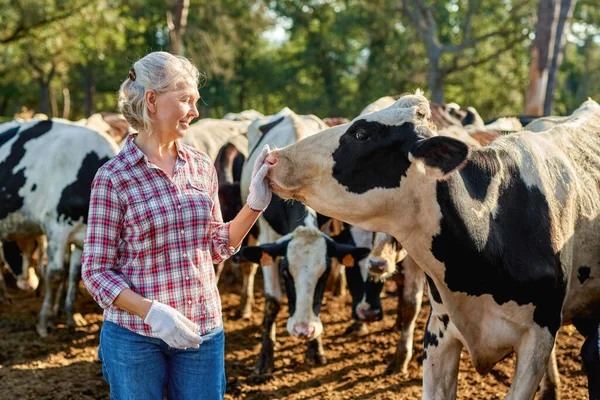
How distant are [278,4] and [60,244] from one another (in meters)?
29.0

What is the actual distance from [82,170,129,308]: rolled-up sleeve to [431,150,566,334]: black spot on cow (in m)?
1.44

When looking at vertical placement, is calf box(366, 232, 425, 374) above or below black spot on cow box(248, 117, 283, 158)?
below

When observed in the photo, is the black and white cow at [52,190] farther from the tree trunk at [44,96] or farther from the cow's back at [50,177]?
the tree trunk at [44,96]

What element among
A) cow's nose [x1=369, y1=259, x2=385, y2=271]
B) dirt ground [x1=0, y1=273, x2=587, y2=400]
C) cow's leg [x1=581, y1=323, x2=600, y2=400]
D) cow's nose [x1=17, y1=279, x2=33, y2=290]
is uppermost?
cow's nose [x1=369, y1=259, x2=385, y2=271]

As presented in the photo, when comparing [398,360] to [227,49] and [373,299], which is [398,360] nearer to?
[373,299]

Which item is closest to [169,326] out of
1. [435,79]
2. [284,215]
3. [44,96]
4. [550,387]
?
[550,387]

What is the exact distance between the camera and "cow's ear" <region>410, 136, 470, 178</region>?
8.68ft

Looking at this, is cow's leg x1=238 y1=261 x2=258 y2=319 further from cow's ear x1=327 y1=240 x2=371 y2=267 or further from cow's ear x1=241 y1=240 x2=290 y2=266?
cow's ear x1=327 y1=240 x2=371 y2=267

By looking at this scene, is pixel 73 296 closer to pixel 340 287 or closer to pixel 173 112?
pixel 340 287

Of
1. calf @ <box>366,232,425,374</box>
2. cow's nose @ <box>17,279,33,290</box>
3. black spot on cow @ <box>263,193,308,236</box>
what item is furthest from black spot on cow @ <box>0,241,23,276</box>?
calf @ <box>366,232,425,374</box>

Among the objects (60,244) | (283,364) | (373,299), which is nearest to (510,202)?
(373,299)

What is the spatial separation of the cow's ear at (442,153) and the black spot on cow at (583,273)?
50.4 inches

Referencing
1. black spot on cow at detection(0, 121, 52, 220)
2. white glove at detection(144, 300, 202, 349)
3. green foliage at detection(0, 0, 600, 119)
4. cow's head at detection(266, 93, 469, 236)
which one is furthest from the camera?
green foliage at detection(0, 0, 600, 119)

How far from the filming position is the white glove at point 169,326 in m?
2.29
